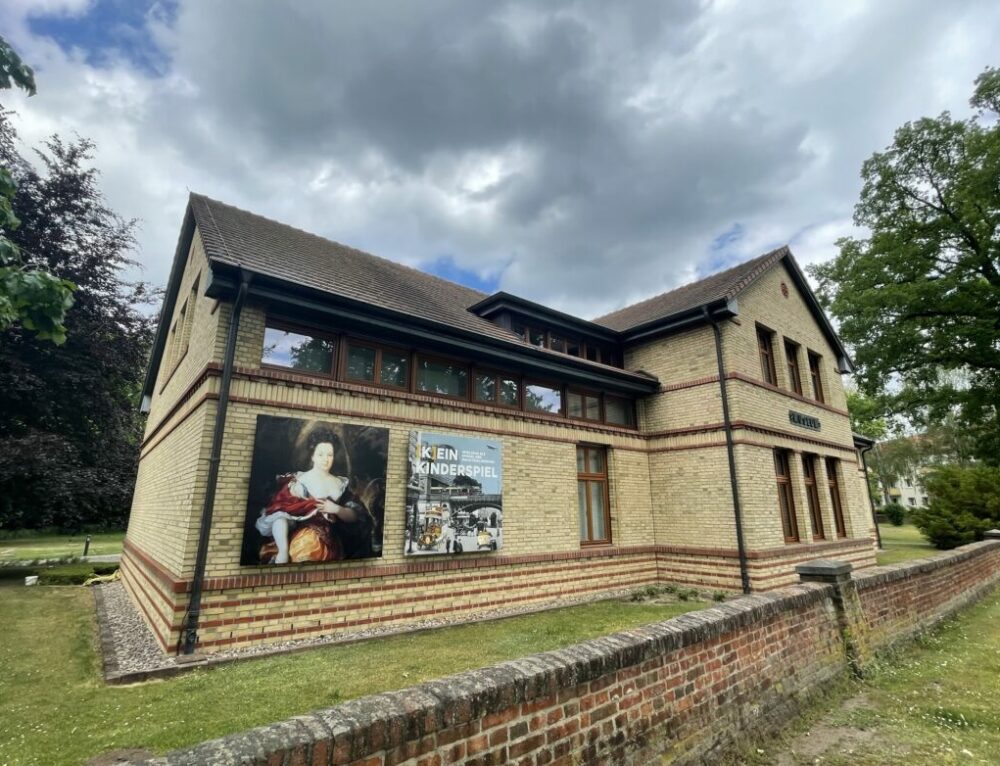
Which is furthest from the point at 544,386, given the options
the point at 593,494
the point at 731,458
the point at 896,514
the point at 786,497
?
the point at 896,514

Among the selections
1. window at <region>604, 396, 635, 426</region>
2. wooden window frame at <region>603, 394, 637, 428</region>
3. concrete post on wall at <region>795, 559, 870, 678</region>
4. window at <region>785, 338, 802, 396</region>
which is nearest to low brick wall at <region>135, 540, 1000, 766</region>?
Answer: concrete post on wall at <region>795, 559, 870, 678</region>

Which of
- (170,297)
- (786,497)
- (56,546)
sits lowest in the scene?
(56,546)

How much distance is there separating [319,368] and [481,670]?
232 inches

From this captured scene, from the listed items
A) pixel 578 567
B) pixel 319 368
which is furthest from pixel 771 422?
pixel 319 368

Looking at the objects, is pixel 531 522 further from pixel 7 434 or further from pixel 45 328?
pixel 7 434

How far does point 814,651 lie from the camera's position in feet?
16.5

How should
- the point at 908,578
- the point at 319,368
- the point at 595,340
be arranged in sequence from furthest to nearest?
1. the point at 595,340
2. the point at 319,368
3. the point at 908,578

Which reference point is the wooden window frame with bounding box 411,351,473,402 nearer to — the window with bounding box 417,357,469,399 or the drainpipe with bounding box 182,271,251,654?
the window with bounding box 417,357,469,399

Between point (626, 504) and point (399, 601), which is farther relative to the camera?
point (626, 504)

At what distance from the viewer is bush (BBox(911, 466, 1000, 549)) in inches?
731

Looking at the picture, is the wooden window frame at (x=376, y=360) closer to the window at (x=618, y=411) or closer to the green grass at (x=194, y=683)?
the green grass at (x=194, y=683)

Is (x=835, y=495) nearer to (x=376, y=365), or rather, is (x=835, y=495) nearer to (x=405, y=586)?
(x=405, y=586)

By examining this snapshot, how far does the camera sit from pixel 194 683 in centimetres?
514

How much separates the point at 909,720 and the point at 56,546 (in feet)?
116
